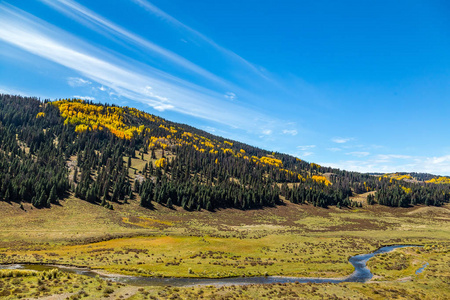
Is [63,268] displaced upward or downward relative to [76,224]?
upward

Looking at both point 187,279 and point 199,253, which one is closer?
point 187,279

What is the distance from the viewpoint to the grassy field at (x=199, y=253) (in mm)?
33825

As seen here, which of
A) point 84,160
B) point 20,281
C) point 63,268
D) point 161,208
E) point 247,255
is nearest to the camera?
point 20,281

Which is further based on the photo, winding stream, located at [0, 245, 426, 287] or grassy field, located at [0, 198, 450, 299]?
winding stream, located at [0, 245, 426, 287]

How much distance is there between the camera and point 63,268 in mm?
39875

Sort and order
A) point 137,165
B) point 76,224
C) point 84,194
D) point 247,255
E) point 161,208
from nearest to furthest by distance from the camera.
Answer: point 247,255
point 76,224
point 84,194
point 161,208
point 137,165

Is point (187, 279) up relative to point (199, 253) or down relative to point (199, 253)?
up

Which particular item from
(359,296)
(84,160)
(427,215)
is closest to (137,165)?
(84,160)

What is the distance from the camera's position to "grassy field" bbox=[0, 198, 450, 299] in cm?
3383

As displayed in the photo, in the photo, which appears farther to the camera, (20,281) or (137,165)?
(137,165)

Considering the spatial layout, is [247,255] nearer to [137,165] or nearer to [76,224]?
[76,224]

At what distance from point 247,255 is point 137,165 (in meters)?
159

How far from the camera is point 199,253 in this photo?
54688 millimetres

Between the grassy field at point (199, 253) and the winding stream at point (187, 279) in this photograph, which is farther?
the winding stream at point (187, 279)
